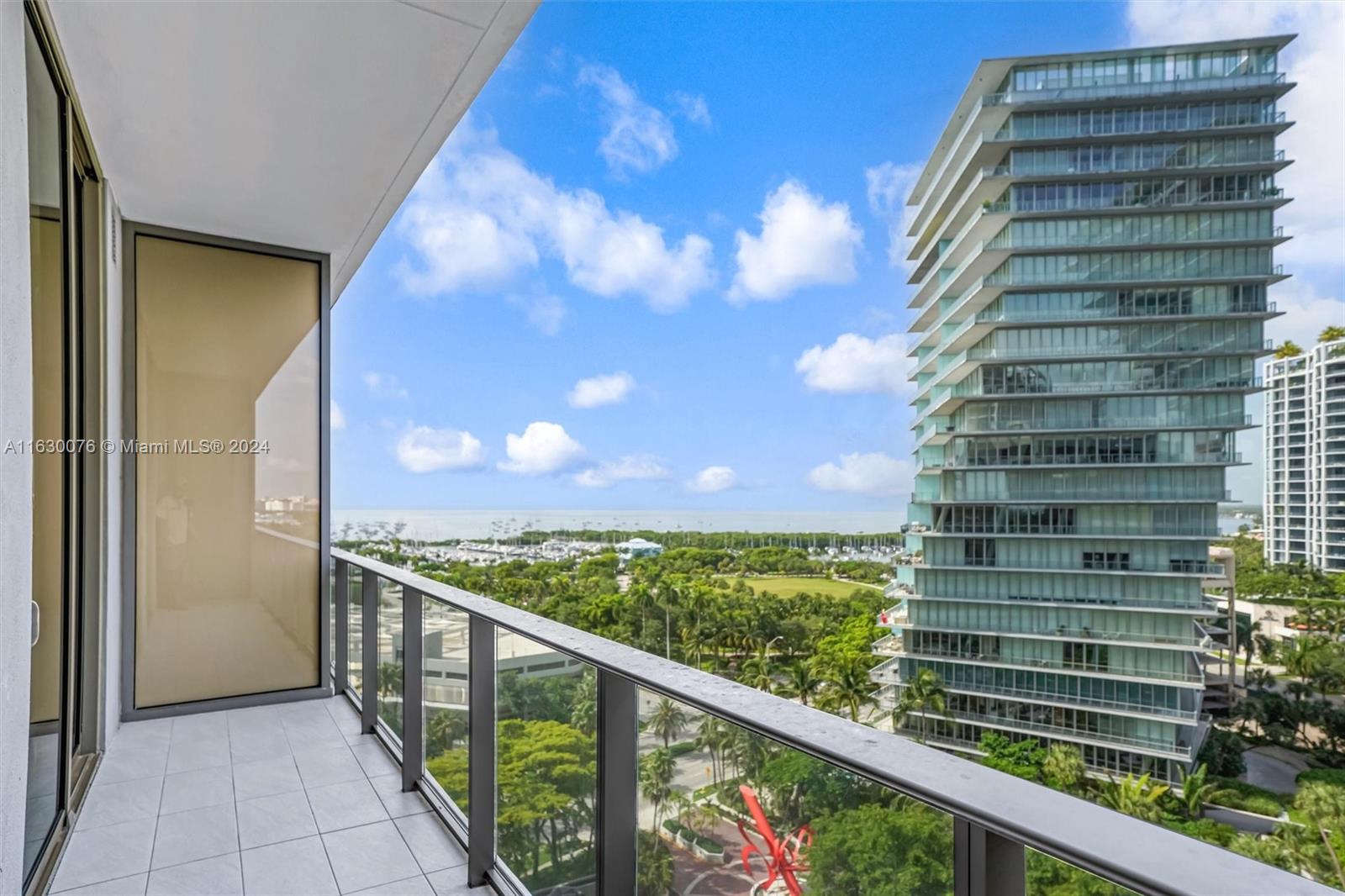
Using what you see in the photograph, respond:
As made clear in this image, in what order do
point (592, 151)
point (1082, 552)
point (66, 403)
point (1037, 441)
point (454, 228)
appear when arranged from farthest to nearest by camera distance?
1. point (592, 151)
2. point (454, 228)
3. point (1037, 441)
4. point (1082, 552)
5. point (66, 403)

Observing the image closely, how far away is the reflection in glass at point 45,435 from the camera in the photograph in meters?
1.94

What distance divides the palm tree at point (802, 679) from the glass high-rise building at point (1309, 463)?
11.2m

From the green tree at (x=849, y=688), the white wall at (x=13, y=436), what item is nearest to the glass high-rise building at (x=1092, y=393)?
the green tree at (x=849, y=688)

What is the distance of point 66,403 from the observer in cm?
245

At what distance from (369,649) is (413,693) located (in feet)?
2.50

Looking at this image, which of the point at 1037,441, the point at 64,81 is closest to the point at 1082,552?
the point at 1037,441

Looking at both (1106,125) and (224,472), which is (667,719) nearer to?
(224,472)

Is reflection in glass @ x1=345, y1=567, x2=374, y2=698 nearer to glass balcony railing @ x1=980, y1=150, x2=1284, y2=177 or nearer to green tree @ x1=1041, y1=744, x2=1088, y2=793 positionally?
green tree @ x1=1041, y1=744, x2=1088, y2=793

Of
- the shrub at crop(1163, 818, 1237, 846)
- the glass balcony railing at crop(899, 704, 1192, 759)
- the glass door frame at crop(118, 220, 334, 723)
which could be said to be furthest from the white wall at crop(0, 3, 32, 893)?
the glass balcony railing at crop(899, 704, 1192, 759)

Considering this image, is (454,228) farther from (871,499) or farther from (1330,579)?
(1330,579)

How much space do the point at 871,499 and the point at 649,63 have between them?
1108 inches

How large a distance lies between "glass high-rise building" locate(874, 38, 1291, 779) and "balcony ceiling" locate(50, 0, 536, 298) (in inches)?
1077

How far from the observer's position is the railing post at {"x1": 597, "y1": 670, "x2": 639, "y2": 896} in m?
1.50

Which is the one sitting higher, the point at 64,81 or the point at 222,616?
the point at 64,81
